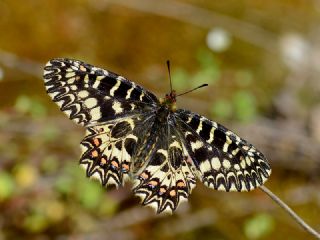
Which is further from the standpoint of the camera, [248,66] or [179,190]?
[248,66]

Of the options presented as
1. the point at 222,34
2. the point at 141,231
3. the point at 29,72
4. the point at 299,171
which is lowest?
the point at 141,231

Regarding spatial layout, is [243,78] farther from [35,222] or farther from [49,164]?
[35,222]

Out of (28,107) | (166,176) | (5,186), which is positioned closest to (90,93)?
(166,176)

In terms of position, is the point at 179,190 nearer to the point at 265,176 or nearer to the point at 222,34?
the point at 265,176

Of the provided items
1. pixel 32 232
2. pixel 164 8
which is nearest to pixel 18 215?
pixel 32 232

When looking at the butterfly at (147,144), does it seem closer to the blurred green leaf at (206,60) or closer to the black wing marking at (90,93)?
the black wing marking at (90,93)

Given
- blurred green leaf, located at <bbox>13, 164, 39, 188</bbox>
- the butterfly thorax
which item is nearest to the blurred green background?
blurred green leaf, located at <bbox>13, 164, 39, 188</bbox>

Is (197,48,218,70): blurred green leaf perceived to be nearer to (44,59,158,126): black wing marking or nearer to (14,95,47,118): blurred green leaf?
(14,95,47,118): blurred green leaf
